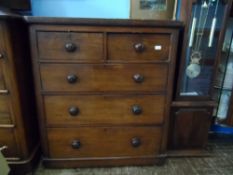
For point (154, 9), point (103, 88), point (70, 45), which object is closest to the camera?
point (70, 45)

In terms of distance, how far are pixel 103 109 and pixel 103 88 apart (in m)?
0.15

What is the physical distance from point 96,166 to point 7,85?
34.0 inches

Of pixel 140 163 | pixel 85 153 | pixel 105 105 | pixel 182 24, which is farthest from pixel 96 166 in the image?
pixel 182 24

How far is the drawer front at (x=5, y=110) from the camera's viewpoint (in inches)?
45.8

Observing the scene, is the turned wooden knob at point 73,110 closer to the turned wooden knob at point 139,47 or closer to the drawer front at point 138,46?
the drawer front at point 138,46

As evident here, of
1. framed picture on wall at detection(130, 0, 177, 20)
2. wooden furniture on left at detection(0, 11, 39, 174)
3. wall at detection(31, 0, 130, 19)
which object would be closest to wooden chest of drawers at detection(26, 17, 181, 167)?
wooden furniture on left at detection(0, 11, 39, 174)

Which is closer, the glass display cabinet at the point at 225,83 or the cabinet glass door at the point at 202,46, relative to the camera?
the cabinet glass door at the point at 202,46

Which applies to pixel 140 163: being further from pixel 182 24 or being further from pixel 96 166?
pixel 182 24

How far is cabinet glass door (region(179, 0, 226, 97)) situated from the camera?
1267 millimetres

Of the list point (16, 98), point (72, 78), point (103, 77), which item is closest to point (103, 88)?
point (103, 77)

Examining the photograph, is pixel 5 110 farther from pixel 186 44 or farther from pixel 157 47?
pixel 186 44

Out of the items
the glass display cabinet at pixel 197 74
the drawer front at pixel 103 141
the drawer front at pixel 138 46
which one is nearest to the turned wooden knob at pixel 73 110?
the drawer front at pixel 103 141

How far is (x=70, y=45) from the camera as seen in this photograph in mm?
1116

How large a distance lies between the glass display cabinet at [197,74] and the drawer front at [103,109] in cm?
21
